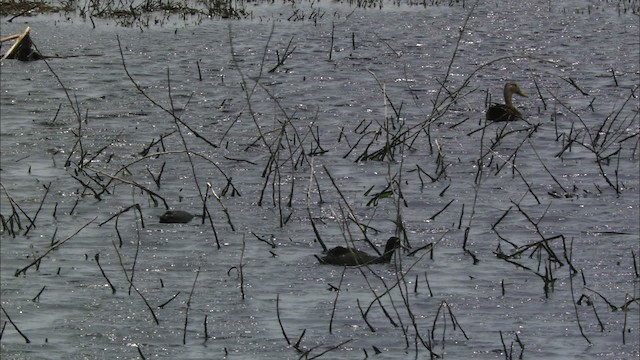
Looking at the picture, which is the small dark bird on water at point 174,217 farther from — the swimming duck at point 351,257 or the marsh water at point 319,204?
the swimming duck at point 351,257

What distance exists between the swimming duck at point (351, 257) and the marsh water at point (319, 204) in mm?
52

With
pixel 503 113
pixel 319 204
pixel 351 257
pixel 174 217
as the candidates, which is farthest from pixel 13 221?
pixel 503 113

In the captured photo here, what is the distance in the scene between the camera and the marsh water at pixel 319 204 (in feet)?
19.4

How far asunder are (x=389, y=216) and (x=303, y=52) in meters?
6.72

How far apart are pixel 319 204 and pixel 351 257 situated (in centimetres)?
148

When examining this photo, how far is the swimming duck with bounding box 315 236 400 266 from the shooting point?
6.84m

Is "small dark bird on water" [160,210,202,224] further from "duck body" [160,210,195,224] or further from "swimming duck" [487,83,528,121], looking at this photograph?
"swimming duck" [487,83,528,121]

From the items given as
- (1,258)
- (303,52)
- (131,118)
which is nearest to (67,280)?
(1,258)

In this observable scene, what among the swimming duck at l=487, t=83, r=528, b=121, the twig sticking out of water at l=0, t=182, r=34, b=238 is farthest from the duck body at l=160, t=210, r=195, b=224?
the swimming duck at l=487, t=83, r=528, b=121

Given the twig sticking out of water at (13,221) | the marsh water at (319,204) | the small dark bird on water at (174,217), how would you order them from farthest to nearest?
the small dark bird on water at (174,217)
the twig sticking out of water at (13,221)
the marsh water at (319,204)

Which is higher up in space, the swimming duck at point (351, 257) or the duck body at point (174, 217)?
the swimming duck at point (351, 257)

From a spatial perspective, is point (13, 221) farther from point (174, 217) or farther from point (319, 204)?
point (319, 204)

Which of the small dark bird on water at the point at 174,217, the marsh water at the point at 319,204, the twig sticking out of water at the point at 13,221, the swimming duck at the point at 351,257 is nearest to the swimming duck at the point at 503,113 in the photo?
the marsh water at the point at 319,204

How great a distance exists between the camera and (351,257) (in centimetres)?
685
